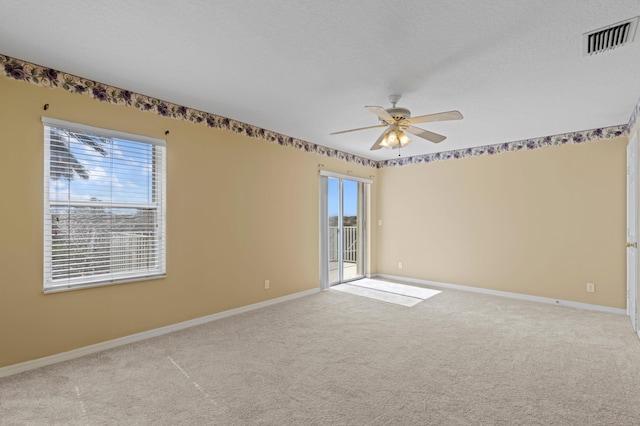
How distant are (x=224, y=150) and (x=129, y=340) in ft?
7.58

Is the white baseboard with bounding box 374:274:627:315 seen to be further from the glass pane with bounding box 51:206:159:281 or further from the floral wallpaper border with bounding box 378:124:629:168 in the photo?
the glass pane with bounding box 51:206:159:281

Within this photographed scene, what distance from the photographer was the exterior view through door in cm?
559

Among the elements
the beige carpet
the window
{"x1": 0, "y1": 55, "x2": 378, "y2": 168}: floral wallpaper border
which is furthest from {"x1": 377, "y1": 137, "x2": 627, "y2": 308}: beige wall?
the window

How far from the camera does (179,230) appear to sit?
3.66m

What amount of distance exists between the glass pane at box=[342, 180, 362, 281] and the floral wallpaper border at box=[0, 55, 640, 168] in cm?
58

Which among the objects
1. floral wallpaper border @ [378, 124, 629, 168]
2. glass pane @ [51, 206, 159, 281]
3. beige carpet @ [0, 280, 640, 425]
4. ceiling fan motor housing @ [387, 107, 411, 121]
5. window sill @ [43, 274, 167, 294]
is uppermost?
floral wallpaper border @ [378, 124, 629, 168]

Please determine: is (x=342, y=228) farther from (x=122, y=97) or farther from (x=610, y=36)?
(x=610, y=36)

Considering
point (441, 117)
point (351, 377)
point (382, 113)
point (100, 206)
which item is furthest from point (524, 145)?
point (100, 206)

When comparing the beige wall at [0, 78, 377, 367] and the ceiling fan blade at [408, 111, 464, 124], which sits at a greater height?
the ceiling fan blade at [408, 111, 464, 124]

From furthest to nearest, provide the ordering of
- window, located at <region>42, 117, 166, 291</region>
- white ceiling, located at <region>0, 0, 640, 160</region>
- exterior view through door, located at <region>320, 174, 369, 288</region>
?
exterior view through door, located at <region>320, 174, 369, 288</region>
window, located at <region>42, 117, 166, 291</region>
white ceiling, located at <region>0, 0, 640, 160</region>

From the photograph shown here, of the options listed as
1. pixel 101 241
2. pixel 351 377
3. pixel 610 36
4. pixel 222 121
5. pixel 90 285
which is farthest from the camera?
pixel 222 121

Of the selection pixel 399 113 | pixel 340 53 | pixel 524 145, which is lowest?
pixel 399 113

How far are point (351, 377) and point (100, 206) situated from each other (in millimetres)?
2721

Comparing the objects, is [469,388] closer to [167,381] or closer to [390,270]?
[167,381]
